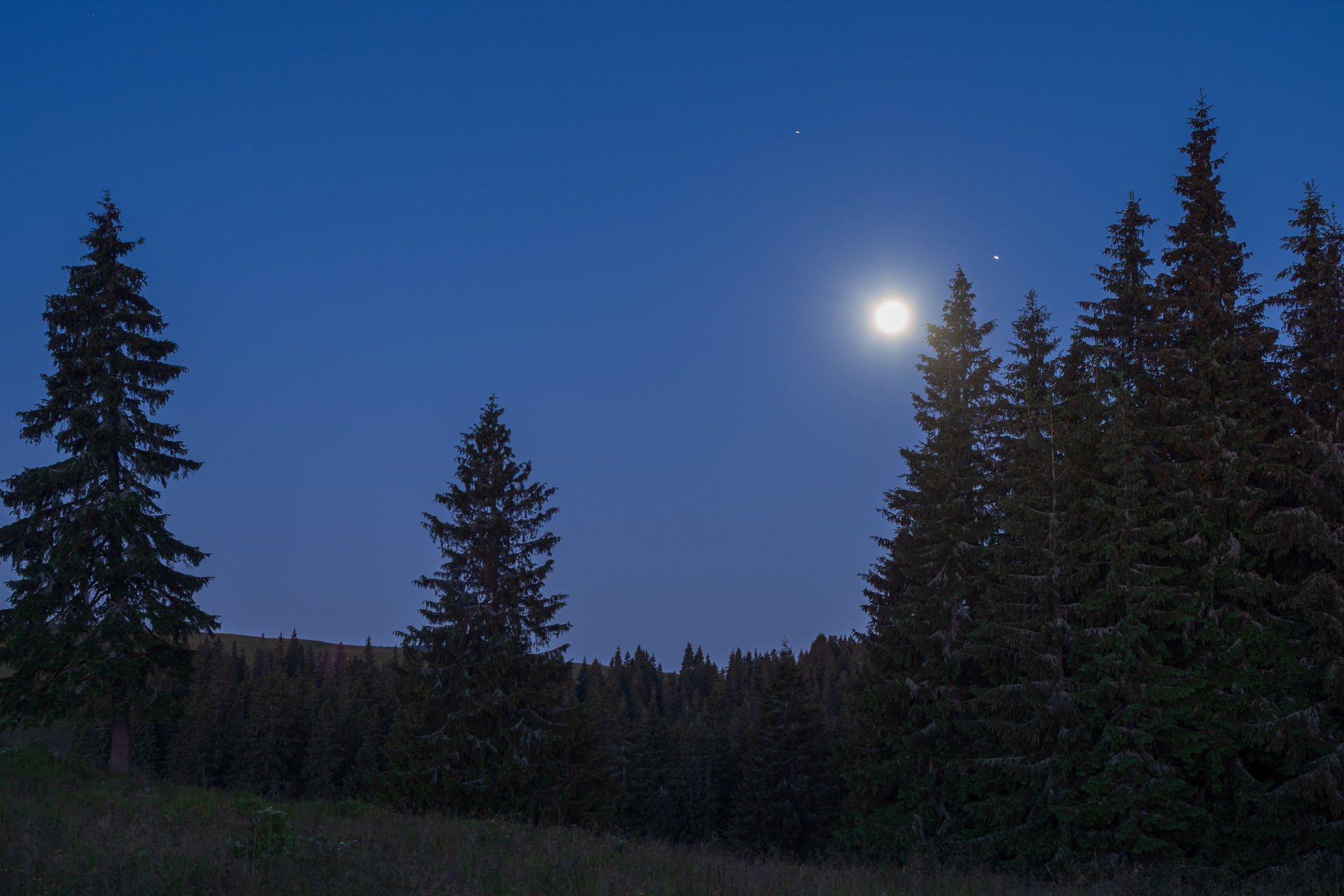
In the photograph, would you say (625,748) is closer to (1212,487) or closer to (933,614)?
(933,614)

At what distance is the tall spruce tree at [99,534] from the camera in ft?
67.6

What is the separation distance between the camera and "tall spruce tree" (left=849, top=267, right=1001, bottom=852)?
23.5 m

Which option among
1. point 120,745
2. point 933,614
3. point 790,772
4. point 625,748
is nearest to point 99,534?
point 120,745

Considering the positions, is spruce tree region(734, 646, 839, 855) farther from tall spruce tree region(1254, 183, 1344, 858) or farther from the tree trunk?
the tree trunk

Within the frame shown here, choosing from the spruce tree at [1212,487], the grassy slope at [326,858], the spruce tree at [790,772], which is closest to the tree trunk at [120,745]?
the grassy slope at [326,858]

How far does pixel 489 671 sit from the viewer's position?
1069 inches

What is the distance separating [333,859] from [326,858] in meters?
0.13

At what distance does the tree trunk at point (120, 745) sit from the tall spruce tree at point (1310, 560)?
27237mm

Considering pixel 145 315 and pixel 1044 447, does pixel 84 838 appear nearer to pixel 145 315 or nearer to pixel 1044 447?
pixel 145 315

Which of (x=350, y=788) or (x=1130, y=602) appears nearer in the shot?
(x=1130, y=602)

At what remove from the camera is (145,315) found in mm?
22766

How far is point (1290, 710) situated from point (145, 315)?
3059 cm

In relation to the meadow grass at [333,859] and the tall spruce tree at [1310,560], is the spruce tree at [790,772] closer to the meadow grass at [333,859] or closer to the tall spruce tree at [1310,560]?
the tall spruce tree at [1310,560]

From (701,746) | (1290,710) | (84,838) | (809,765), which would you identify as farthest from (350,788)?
(1290,710)
